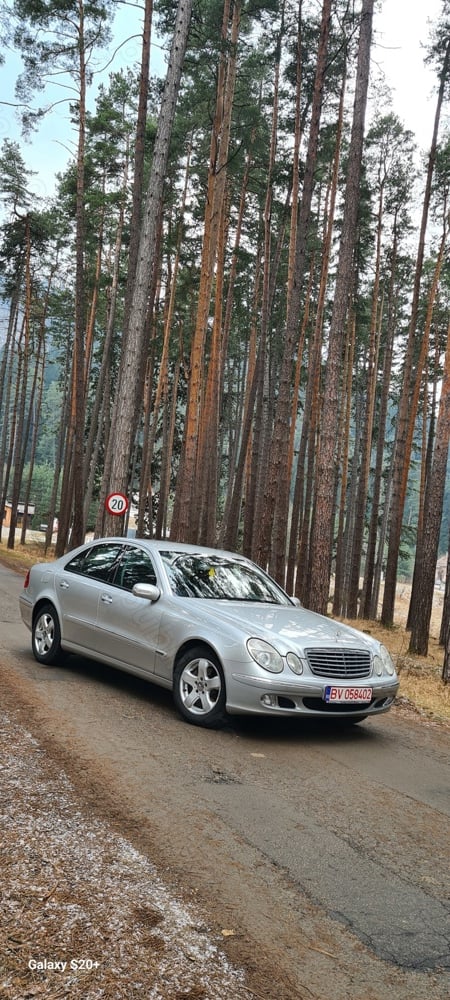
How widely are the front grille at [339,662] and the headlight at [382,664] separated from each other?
0.37 ft

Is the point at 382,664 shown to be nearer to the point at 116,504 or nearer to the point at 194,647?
the point at 194,647

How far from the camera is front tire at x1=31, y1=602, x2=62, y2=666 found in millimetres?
8047

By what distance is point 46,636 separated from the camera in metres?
8.22

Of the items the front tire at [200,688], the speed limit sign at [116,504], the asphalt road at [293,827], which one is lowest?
the asphalt road at [293,827]

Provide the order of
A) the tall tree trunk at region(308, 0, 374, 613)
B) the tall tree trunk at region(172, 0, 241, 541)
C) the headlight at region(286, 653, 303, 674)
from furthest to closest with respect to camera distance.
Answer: the tall tree trunk at region(172, 0, 241, 541) → the tall tree trunk at region(308, 0, 374, 613) → the headlight at region(286, 653, 303, 674)

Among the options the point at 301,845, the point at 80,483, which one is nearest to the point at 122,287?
the point at 80,483

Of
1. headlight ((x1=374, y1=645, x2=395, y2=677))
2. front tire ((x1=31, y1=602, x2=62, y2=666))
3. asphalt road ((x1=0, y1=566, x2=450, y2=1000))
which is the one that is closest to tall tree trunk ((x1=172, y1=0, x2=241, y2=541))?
front tire ((x1=31, y1=602, x2=62, y2=666))

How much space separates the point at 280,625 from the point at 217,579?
47.0 inches

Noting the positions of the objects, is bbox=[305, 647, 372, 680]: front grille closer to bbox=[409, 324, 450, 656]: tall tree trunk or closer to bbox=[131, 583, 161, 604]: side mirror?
bbox=[131, 583, 161, 604]: side mirror

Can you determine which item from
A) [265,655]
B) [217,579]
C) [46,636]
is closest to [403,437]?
[217,579]

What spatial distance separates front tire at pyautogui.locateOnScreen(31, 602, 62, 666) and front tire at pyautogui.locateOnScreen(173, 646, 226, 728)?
2118mm

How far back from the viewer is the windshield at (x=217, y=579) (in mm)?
7098

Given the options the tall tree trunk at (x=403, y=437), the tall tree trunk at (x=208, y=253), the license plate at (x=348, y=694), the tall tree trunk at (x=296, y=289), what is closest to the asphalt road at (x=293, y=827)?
the license plate at (x=348, y=694)

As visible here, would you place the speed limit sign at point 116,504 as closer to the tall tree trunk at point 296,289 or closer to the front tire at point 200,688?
the tall tree trunk at point 296,289
